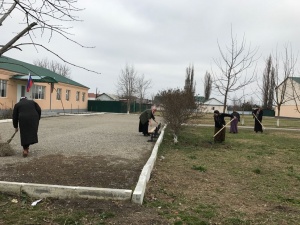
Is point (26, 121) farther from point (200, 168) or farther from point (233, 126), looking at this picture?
point (233, 126)

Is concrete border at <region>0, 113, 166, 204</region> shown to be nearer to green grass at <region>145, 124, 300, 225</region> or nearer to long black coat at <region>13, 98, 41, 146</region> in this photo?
green grass at <region>145, 124, 300, 225</region>

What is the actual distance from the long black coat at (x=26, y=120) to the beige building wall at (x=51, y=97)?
8.79m

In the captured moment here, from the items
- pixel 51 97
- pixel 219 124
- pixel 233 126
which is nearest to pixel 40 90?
pixel 51 97

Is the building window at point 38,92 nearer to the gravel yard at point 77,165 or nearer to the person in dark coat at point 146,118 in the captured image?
the person in dark coat at point 146,118

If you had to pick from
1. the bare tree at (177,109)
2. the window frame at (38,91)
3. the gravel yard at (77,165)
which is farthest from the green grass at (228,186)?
the window frame at (38,91)

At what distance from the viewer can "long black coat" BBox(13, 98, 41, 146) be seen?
7.83 m

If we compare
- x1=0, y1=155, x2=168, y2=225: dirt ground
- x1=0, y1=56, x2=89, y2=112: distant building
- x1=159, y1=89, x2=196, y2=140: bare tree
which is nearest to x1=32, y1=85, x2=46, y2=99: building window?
x1=0, y1=56, x2=89, y2=112: distant building

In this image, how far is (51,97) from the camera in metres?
34.1

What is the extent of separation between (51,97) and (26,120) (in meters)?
27.3

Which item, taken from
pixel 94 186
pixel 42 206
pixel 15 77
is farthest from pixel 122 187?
pixel 15 77

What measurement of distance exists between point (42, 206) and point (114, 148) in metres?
5.15

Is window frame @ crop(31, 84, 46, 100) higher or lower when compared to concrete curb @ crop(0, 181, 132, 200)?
higher

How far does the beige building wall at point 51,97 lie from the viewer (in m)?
26.5

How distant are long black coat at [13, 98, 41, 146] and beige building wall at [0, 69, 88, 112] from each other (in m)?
8.79
